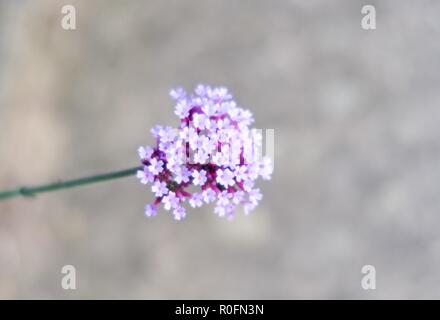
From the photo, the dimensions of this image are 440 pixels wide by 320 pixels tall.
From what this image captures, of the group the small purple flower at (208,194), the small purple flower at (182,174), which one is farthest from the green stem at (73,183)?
the small purple flower at (208,194)

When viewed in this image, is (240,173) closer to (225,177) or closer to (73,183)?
(225,177)

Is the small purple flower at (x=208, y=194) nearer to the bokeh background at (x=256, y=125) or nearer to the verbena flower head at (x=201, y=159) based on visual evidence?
the verbena flower head at (x=201, y=159)

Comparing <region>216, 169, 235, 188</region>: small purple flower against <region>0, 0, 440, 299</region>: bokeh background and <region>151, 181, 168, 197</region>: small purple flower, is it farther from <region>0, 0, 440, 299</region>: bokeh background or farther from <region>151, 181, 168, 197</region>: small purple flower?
Result: <region>0, 0, 440, 299</region>: bokeh background

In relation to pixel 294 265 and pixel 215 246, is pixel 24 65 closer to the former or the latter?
pixel 215 246

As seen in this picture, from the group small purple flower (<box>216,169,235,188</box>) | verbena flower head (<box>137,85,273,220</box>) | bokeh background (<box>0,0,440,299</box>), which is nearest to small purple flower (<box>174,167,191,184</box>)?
verbena flower head (<box>137,85,273,220</box>)

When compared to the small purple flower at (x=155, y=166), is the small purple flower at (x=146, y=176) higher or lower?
lower
